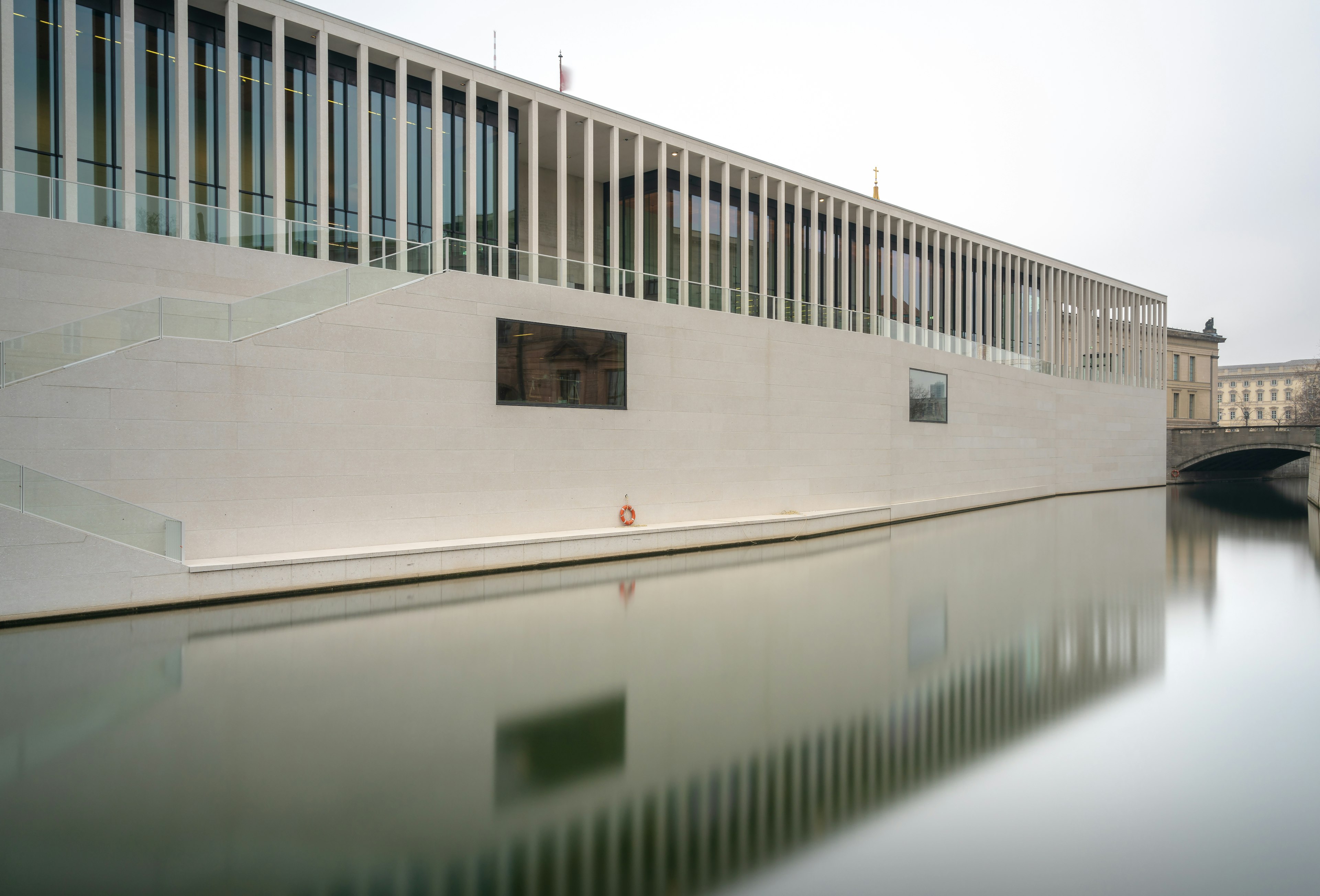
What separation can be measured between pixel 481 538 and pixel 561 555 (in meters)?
1.56

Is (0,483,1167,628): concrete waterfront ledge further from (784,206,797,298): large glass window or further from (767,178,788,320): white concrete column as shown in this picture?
(784,206,797,298): large glass window

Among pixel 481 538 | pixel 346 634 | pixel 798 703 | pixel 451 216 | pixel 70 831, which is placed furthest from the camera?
pixel 451 216

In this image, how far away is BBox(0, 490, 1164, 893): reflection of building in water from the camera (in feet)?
14.5

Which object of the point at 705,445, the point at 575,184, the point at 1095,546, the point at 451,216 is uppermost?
the point at 575,184

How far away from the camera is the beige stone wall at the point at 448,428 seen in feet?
39.0

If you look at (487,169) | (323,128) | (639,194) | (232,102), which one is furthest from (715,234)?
(232,102)

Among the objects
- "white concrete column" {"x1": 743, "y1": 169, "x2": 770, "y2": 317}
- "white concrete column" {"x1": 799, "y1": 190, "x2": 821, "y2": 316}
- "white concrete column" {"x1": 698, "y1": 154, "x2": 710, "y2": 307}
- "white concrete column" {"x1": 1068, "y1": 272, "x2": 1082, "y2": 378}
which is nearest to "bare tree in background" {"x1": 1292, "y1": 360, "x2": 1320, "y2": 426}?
"white concrete column" {"x1": 1068, "y1": 272, "x2": 1082, "y2": 378}

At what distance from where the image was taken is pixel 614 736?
630 centimetres

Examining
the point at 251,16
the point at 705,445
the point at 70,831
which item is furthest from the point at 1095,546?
the point at 251,16

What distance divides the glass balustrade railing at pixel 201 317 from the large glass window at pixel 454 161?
4121 millimetres

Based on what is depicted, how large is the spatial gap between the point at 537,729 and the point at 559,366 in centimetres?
1138

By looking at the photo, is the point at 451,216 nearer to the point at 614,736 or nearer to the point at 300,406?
the point at 300,406

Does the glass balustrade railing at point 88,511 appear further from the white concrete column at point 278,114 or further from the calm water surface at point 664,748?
the white concrete column at point 278,114

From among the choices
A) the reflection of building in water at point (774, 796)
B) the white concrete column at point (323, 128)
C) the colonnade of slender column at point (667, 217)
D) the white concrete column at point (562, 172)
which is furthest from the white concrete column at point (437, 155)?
the reflection of building in water at point (774, 796)
